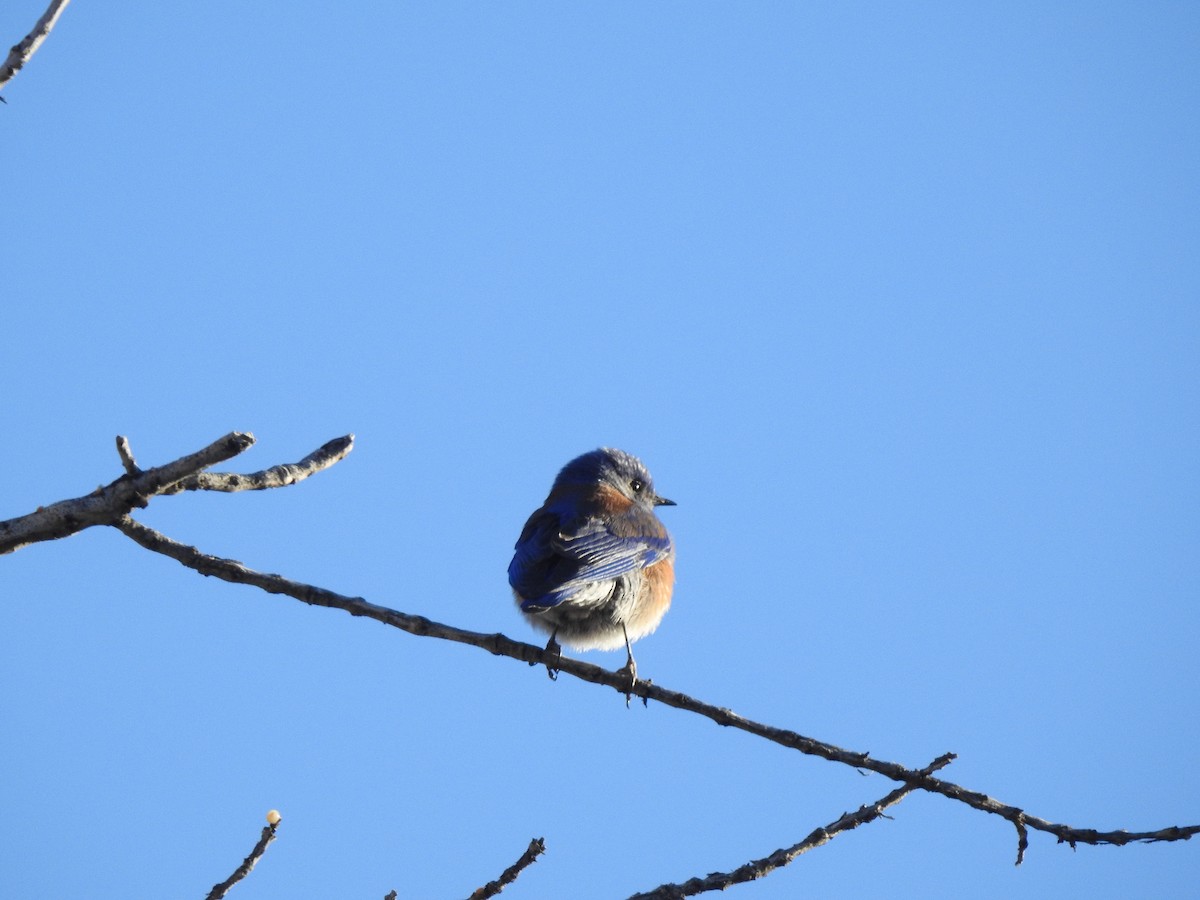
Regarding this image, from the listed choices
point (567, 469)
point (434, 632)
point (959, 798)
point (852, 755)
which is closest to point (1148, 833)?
point (959, 798)

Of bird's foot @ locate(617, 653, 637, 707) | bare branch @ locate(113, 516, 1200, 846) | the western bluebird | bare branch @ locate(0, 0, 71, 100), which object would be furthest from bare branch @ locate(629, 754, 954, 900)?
bare branch @ locate(0, 0, 71, 100)

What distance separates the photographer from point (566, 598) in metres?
5.01

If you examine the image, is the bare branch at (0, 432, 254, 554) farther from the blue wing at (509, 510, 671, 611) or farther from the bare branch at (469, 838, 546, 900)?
the blue wing at (509, 510, 671, 611)

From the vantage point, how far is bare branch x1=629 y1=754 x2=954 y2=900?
287 cm

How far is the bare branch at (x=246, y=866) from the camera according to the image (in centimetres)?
300

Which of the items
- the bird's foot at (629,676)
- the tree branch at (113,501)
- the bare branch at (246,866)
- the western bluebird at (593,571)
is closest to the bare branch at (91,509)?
the tree branch at (113,501)

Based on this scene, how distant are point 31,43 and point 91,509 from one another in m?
1.26

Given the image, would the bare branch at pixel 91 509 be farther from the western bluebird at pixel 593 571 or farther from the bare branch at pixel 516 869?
the western bluebird at pixel 593 571

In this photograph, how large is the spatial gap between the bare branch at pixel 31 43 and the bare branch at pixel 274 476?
1.13 m

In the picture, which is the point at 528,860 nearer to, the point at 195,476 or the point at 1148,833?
the point at 195,476

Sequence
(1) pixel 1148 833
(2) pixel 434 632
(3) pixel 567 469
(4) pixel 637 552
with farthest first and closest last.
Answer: (3) pixel 567 469
(4) pixel 637 552
(2) pixel 434 632
(1) pixel 1148 833

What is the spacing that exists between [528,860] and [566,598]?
81.2 inches

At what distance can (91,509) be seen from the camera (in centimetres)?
271

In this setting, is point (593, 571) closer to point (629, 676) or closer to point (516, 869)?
point (629, 676)
